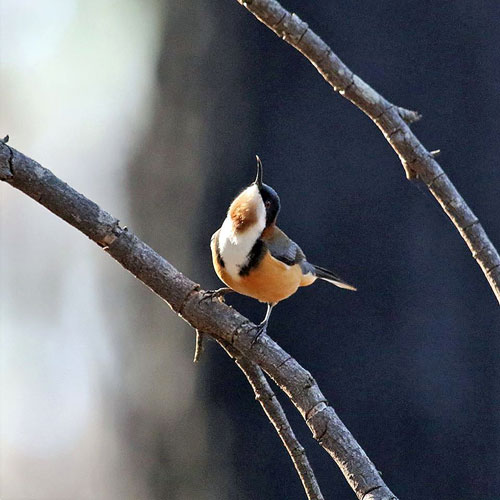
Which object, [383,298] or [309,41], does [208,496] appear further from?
[309,41]

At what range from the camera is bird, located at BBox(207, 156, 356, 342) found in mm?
1826

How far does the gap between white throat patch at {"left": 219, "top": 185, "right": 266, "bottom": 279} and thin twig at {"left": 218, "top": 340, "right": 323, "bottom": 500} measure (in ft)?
1.68

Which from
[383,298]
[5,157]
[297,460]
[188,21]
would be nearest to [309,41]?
[5,157]

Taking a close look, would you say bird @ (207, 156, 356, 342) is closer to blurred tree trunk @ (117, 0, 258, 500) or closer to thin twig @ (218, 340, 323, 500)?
thin twig @ (218, 340, 323, 500)

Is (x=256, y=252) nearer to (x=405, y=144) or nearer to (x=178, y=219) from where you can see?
(x=405, y=144)

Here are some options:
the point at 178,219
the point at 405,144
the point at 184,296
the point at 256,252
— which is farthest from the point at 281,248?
the point at 178,219

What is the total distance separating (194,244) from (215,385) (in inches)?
24.2

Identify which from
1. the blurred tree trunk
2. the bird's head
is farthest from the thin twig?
the blurred tree trunk

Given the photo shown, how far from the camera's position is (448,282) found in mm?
3604

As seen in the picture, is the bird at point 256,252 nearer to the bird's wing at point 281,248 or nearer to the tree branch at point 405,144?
the bird's wing at point 281,248

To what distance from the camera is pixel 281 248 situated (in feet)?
6.38

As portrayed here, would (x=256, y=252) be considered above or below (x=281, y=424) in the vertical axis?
above

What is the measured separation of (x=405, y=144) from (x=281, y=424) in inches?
17.2

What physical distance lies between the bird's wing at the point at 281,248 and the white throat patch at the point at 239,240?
32mm
